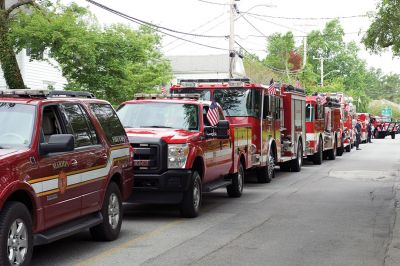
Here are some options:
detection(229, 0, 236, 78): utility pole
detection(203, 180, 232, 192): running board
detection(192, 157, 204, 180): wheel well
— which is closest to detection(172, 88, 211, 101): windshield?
detection(203, 180, 232, 192): running board

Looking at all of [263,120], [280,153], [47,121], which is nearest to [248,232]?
[47,121]

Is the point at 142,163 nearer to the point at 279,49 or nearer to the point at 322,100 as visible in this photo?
the point at 322,100

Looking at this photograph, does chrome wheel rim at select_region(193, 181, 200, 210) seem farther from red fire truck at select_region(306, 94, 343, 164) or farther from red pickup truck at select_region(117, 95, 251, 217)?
red fire truck at select_region(306, 94, 343, 164)

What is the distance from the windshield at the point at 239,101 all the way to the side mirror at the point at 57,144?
1019 centimetres

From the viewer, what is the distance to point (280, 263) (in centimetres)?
790

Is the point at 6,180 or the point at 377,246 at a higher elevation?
the point at 6,180

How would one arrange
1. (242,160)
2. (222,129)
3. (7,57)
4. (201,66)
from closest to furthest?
(222,129) < (242,160) < (7,57) < (201,66)

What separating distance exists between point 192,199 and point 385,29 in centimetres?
838

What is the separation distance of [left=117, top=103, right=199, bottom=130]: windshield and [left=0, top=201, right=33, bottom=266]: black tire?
5.65 metres

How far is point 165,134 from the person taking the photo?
1156cm

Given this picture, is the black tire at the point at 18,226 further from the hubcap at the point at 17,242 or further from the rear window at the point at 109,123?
the rear window at the point at 109,123

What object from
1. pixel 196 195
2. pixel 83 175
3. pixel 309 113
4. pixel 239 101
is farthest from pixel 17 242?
pixel 309 113

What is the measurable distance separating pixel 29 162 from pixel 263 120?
11.2 metres

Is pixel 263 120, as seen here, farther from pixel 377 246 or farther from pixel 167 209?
pixel 377 246
